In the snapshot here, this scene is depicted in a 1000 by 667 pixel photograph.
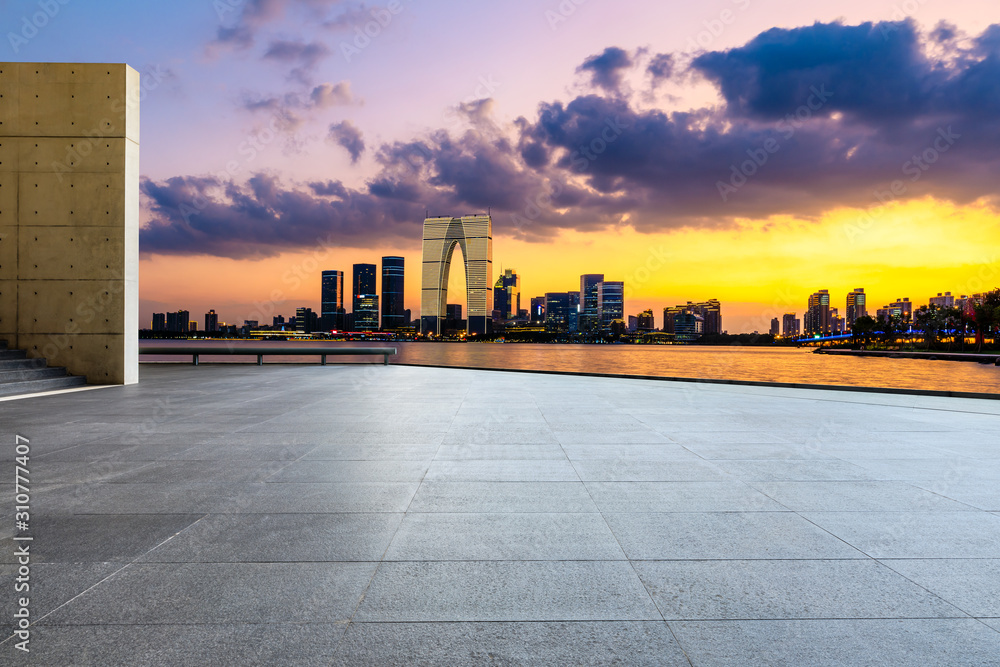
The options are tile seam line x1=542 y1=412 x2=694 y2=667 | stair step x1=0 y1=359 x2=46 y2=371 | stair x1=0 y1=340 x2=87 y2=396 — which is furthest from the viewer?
stair step x1=0 y1=359 x2=46 y2=371

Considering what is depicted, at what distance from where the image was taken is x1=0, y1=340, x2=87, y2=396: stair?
44.6ft

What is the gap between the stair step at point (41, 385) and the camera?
13.4m

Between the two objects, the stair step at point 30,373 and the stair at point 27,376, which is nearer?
the stair at point 27,376

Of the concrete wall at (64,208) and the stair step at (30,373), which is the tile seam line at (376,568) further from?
the concrete wall at (64,208)

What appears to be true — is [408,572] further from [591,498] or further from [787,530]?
[787,530]

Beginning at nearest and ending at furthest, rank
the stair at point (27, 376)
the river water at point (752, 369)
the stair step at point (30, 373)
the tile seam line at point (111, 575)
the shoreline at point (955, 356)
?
the tile seam line at point (111, 575) < the stair at point (27, 376) < the stair step at point (30, 373) < the river water at point (752, 369) < the shoreline at point (955, 356)

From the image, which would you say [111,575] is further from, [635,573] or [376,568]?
[635,573]

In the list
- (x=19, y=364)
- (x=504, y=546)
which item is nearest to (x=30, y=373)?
(x=19, y=364)

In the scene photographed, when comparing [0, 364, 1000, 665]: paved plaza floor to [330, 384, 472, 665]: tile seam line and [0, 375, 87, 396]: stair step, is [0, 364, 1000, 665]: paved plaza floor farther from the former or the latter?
[0, 375, 87, 396]: stair step

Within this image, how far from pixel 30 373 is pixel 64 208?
4762 mm

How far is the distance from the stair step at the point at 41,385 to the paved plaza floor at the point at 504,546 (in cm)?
594

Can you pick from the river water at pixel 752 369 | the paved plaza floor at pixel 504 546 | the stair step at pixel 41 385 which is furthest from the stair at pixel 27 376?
the river water at pixel 752 369

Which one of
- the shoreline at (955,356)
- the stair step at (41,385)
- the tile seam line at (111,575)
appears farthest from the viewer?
the shoreline at (955,356)

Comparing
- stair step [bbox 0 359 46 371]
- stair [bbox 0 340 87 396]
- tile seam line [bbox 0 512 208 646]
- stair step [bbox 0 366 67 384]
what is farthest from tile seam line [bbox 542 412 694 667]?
stair step [bbox 0 359 46 371]
